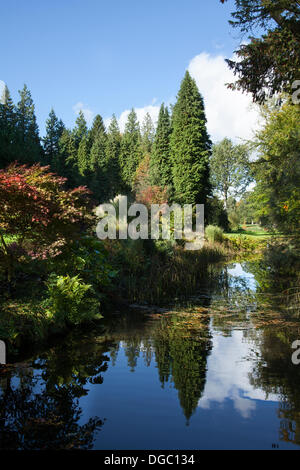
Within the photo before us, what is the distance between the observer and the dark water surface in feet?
8.46

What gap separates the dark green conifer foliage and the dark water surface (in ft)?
78.1

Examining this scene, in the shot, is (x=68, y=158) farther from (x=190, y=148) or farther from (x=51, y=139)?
(x=190, y=148)

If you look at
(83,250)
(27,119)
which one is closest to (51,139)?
(27,119)

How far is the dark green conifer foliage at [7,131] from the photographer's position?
25.9 metres

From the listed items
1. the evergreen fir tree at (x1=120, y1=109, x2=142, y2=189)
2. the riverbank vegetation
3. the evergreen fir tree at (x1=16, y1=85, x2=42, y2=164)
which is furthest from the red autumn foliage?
the evergreen fir tree at (x1=120, y1=109, x2=142, y2=189)

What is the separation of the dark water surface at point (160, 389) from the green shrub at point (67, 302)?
293 mm

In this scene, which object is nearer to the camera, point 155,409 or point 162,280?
point 155,409

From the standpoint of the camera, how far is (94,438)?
255 centimetres

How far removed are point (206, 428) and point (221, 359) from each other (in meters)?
1.57

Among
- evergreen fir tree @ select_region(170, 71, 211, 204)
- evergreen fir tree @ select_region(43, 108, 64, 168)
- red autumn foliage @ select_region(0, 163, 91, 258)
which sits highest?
evergreen fir tree @ select_region(43, 108, 64, 168)

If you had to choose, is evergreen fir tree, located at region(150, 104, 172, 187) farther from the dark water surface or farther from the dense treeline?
the dark water surface

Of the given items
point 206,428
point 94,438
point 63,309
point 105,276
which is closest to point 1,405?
point 94,438

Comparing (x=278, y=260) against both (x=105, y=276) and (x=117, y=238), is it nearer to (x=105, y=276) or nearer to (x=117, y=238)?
(x=117, y=238)

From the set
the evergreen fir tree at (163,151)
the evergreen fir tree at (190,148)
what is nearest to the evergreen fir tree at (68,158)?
the evergreen fir tree at (163,151)
